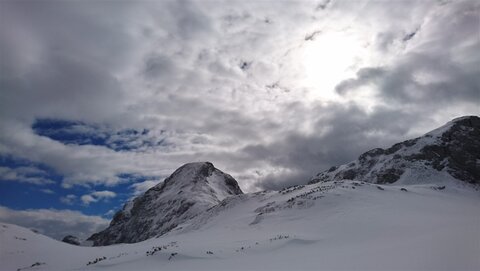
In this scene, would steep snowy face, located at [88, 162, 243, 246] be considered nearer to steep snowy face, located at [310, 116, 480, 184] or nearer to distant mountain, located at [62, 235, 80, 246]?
distant mountain, located at [62, 235, 80, 246]

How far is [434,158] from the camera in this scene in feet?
255

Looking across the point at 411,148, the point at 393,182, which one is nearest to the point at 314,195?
the point at 393,182

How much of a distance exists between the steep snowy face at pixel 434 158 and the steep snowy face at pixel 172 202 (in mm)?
48931

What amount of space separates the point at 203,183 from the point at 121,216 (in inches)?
2436

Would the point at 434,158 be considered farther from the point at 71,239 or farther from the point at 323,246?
the point at 71,239

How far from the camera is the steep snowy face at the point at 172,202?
365 ft

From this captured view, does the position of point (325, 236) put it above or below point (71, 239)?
below

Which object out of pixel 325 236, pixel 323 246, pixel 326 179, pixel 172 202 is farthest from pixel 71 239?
pixel 323 246

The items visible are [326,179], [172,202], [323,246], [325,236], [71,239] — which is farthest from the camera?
[71,239]

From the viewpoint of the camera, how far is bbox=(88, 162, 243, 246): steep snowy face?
111369 mm

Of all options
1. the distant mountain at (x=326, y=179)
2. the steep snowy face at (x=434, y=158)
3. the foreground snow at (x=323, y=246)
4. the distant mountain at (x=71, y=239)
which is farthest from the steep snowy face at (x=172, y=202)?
the foreground snow at (x=323, y=246)

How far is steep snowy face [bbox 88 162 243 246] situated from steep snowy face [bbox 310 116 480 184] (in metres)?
48.9

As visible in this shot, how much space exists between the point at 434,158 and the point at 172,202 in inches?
3296

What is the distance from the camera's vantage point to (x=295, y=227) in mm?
26281
